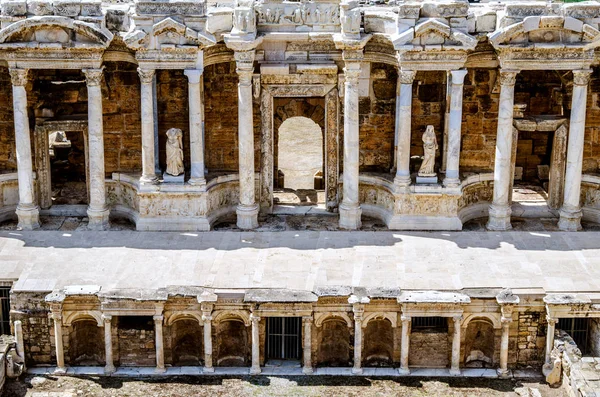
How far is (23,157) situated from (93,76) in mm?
2750

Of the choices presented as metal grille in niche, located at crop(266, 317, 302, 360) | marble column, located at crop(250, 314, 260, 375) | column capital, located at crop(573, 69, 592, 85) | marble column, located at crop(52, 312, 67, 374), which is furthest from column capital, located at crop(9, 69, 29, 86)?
column capital, located at crop(573, 69, 592, 85)

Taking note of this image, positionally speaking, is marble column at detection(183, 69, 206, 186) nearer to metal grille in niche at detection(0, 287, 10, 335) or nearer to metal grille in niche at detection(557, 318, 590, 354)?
metal grille in niche at detection(0, 287, 10, 335)

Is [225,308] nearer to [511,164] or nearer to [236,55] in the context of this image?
[236,55]

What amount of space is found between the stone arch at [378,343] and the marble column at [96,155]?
7.74 metres

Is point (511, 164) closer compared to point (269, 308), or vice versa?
point (269, 308)

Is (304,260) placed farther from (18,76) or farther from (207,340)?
(18,76)

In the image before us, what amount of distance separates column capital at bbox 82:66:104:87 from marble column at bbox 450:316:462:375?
10469 millimetres

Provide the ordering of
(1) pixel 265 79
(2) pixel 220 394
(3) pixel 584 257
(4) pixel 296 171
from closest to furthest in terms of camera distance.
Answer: (2) pixel 220 394, (3) pixel 584 257, (1) pixel 265 79, (4) pixel 296 171

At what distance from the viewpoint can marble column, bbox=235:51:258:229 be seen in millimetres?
26469

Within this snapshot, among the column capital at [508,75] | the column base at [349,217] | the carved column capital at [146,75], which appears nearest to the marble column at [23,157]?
the carved column capital at [146,75]

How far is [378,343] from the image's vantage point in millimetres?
23734

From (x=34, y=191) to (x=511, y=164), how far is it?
12.4m

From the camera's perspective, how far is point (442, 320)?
23.5 m

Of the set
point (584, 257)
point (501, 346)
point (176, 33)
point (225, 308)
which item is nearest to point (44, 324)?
point (225, 308)
